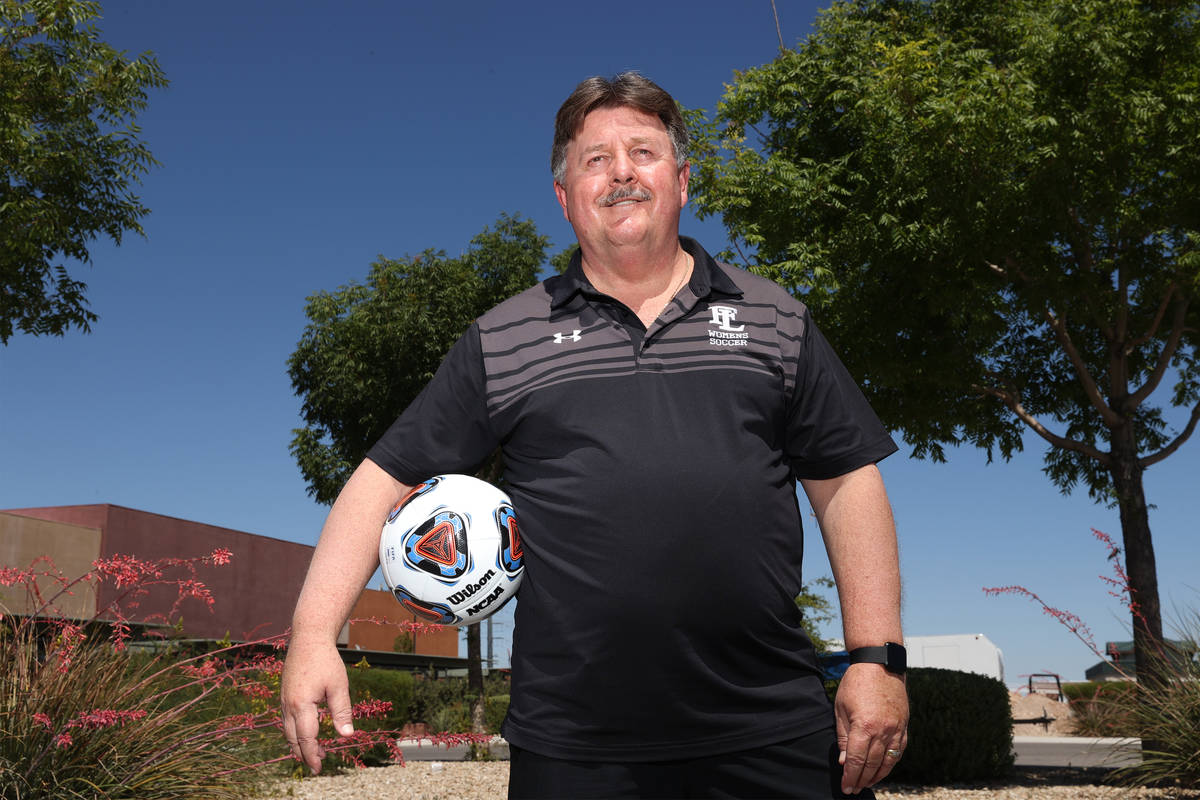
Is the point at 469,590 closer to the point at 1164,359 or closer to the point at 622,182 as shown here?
the point at 622,182

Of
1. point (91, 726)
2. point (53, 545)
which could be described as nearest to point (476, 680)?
point (53, 545)

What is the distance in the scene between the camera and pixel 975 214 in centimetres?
1272

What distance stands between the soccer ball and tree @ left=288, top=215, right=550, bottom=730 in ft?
66.0

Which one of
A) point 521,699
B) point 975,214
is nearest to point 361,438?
point 975,214

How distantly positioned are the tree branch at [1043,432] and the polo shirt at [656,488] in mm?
13385

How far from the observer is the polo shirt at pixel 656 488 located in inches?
105

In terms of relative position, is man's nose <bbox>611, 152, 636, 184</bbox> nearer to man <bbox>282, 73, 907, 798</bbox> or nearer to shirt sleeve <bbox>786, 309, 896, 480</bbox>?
man <bbox>282, 73, 907, 798</bbox>

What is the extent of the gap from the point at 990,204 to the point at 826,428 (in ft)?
35.3

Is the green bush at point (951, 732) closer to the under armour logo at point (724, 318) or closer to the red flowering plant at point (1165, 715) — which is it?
the red flowering plant at point (1165, 715)

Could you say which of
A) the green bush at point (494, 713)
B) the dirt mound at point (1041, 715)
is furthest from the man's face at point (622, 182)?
the dirt mound at point (1041, 715)

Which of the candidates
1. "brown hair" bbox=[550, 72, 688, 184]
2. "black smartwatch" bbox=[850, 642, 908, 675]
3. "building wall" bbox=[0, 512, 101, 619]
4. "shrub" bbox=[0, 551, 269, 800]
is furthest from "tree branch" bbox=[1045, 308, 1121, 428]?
"building wall" bbox=[0, 512, 101, 619]

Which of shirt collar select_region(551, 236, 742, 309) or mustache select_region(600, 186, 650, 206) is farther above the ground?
mustache select_region(600, 186, 650, 206)

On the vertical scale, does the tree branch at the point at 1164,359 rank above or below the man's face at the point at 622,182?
above

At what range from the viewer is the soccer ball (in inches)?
123
